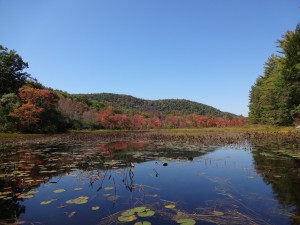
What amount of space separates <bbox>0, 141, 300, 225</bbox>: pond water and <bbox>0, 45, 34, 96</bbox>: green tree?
40959 mm

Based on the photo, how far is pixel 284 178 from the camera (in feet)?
25.7

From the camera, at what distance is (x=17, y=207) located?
5.77 metres

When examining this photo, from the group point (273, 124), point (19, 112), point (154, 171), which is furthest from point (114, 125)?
point (154, 171)

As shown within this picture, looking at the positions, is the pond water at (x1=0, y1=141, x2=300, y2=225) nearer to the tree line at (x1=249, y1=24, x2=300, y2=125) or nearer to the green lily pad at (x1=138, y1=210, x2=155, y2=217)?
the green lily pad at (x1=138, y1=210, x2=155, y2=217)

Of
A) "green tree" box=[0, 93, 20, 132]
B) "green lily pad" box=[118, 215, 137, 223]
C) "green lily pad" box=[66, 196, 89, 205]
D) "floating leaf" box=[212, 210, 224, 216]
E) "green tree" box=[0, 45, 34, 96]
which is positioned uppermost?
"green tree" box=[0, 45, 34, 96]

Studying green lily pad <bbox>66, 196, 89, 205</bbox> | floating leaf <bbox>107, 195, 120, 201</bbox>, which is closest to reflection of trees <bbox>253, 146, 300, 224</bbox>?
floating leaf <bbox>107, 195, 120, 201</bbox>

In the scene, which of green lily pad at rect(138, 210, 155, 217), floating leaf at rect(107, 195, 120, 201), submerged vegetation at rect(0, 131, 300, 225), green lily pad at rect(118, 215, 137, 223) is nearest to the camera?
green lily pad at rect(118, 215, 137, 223)

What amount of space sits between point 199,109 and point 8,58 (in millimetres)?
127296

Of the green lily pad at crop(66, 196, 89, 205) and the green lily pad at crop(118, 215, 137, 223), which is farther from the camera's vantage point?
the green lily pad at crop(66, 196, 89, 205)

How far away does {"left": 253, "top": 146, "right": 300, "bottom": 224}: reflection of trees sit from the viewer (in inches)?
225

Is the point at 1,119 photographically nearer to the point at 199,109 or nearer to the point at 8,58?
the point at 8,58

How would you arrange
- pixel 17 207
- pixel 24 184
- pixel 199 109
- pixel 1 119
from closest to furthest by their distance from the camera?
pixel 17 207 < pixel 24 184 < pixel 1 119 < pixel 199 109

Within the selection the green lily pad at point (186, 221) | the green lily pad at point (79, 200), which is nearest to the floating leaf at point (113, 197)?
the green lily pad at point (79, 200)

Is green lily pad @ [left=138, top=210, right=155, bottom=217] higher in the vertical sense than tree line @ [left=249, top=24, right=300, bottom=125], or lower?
lower
